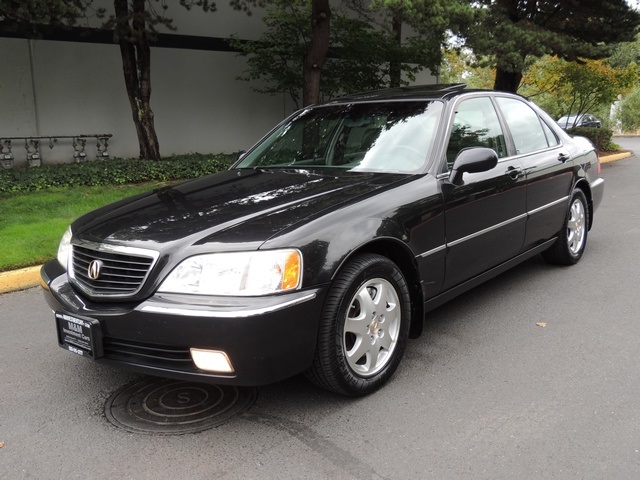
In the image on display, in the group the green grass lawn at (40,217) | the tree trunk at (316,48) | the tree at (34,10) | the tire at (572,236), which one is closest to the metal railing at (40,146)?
the tree at (34,10)

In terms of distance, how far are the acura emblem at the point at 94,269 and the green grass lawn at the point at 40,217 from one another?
3.10 meters

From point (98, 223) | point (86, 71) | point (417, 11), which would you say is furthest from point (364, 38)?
point (98, 223)

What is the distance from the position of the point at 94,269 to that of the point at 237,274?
0.83 metres

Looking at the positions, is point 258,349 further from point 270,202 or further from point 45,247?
point 45,247

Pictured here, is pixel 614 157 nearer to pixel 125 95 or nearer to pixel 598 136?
pixel 598 136

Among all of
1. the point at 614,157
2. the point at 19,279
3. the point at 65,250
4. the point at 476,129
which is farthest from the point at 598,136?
the point at 65,250

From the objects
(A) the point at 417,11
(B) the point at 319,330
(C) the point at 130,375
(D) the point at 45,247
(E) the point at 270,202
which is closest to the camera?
(B) the point at 319,330

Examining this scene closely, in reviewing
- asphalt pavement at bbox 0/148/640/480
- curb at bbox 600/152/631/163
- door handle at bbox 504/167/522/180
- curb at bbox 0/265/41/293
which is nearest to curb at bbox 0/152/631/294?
curb at bbox 0/265/41/293

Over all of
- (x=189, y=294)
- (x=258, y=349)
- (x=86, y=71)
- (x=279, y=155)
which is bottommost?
(x=258, y=349)

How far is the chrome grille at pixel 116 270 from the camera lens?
2.88 m

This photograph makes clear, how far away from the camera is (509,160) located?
4543mm

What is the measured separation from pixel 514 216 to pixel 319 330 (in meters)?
2.25

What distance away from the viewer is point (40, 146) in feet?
41.5

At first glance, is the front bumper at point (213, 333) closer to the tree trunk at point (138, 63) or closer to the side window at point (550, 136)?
the side window at point (550, 136)
